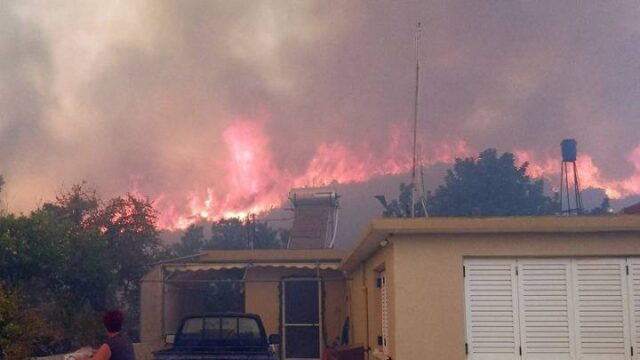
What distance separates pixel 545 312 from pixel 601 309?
2.78ft

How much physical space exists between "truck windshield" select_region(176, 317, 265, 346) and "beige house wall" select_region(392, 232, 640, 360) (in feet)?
12.4

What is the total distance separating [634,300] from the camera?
11.5 m

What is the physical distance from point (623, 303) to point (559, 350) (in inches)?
47.5

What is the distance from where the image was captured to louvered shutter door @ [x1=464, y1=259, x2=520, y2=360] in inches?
454

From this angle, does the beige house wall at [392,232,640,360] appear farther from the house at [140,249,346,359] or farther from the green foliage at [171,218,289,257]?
the green foliage at [171,218,289,257]

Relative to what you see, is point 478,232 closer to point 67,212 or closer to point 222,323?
point 222,323

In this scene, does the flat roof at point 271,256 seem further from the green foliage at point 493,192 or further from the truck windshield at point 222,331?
the green foliage at point 493,192

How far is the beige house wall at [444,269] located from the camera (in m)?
11.5

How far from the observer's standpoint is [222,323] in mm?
14461

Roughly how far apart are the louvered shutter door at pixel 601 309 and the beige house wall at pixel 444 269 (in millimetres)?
243

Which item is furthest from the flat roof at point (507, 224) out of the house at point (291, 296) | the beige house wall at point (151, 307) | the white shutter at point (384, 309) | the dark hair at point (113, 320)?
the beige house wall at point (151, 307)

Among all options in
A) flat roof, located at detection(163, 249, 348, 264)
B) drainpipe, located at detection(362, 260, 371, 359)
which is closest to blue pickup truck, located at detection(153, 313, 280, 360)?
drainpipe, located at detection(362, 260, 371, 359)

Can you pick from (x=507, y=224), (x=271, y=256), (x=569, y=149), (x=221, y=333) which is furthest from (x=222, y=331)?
(x=569, y=149)

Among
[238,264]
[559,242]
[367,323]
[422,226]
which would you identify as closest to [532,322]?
[559,242]
